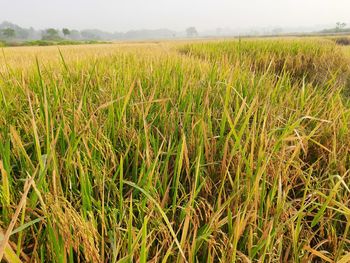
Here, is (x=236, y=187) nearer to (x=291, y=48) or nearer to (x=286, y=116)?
(x=286, y=116)

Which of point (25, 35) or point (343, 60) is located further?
point (25, 35)

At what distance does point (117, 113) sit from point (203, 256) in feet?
1.85

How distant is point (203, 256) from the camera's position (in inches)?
27.0

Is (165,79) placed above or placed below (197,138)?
above

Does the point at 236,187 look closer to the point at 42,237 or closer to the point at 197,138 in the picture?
the point at 197,138

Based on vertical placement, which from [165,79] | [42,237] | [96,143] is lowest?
[42,237]

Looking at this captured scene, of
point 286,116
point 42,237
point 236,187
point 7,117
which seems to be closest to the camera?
point 42,237

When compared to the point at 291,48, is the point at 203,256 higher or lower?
lower

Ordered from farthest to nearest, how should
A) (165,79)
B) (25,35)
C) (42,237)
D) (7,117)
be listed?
1. (25,35)
2. (165,79)
3. (7,117)
4. (42,237)

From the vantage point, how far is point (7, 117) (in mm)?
1036

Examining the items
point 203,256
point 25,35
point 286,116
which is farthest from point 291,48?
point 25,35

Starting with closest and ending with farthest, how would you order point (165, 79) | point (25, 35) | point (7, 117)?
point (7, 117) < point (165, 79) < point (25, 35)

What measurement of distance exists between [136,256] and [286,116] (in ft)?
3.14

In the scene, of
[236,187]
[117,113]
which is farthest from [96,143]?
[236,187]
